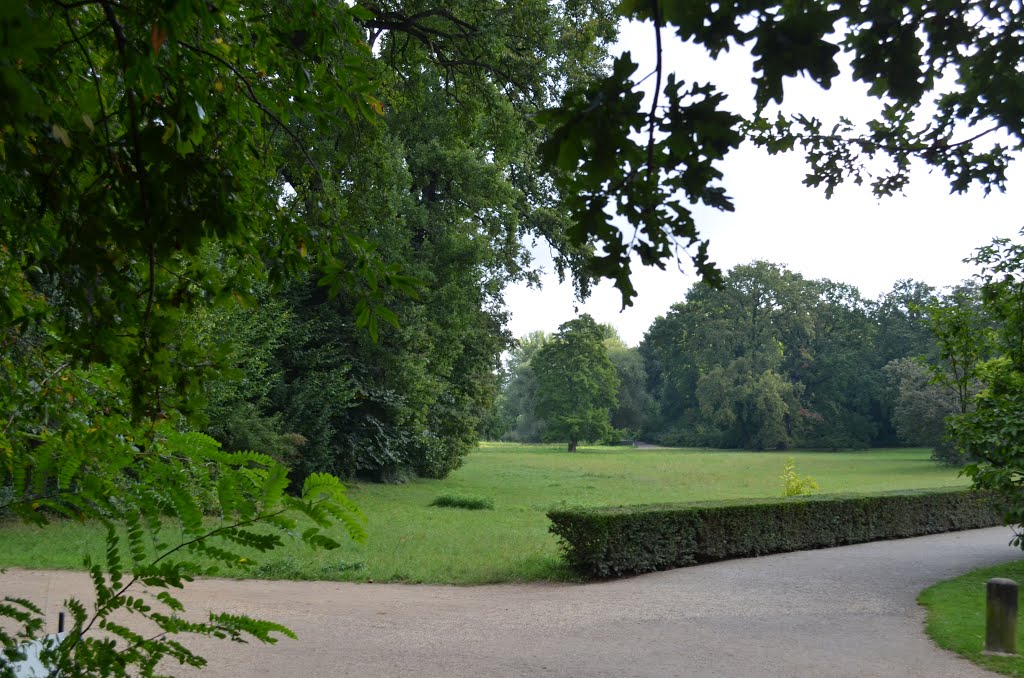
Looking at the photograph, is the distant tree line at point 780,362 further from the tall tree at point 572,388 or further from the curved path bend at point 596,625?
the curved path bend at point 596,625

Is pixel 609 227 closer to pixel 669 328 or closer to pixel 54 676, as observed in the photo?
pixel 54 676

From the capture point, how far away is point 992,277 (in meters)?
11.3

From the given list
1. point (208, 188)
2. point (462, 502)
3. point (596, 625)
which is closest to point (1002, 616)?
point (596, 625)

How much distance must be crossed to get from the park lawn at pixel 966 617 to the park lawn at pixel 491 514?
485 centimetres

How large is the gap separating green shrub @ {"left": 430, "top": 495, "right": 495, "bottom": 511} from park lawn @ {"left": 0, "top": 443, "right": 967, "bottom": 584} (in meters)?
0.44

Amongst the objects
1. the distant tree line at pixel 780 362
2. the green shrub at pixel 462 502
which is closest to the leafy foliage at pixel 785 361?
the distant tree line at pixel 780 362

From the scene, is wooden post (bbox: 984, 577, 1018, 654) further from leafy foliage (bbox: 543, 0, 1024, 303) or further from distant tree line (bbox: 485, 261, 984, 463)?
distant tree line (bbox: 485, 261, 984, 463)

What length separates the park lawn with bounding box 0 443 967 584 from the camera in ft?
39.9

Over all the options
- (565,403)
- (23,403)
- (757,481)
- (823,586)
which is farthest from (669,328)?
(23,403)

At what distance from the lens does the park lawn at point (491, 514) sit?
12.1 m

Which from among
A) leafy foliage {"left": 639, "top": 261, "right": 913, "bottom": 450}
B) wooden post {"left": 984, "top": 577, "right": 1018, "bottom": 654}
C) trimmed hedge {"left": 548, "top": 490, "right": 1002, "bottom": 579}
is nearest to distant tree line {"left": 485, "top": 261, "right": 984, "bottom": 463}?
leafy foliage {"left": 639, "top": 261, "right": 913, "bottom": 450}

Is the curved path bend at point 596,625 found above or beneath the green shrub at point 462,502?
above

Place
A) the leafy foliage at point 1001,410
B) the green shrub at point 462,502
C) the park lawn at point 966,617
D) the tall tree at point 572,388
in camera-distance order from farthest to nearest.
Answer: the tall tree at point 572,388 → the green shrub at point 462,502 → the leafy foliage at point 1001,410 → the park lawn at point 966,617

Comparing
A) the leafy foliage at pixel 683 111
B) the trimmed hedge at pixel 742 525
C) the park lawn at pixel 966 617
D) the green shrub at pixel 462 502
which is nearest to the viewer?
the leafy foliage at pixel 683 111
